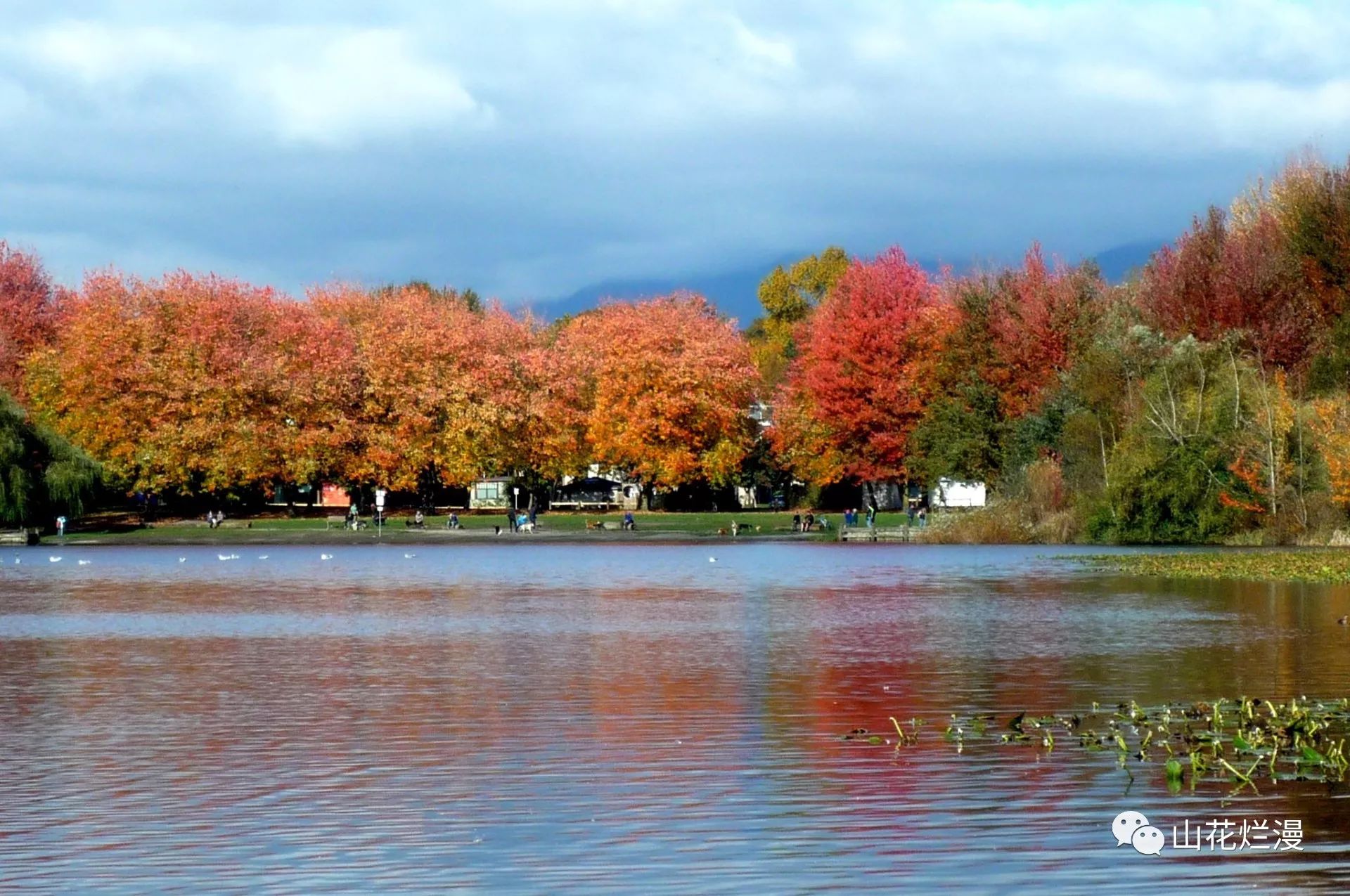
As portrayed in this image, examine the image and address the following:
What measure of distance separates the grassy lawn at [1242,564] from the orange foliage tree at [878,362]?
114 feet

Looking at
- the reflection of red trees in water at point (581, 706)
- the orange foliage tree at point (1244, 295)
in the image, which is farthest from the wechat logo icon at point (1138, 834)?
the orange foliage tree at point (1244, 295)

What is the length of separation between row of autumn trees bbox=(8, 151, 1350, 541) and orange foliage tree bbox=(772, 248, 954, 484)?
14 cm

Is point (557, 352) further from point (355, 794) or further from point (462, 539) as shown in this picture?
point (355, 794)

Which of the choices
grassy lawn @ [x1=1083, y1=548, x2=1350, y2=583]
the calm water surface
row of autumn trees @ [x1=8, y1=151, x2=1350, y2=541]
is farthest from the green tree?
the calm water surface

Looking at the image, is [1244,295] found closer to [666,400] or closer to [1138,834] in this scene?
[666,400]

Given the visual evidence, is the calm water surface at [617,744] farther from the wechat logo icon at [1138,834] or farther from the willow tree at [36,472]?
the willow tree at [36,472]

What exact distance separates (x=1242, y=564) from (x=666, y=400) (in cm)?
5316

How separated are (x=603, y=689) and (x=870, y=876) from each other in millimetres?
10510

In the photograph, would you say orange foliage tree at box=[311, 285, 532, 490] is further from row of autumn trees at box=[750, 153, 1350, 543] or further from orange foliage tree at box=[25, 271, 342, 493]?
row of autumn trees at box=[750, 153, 1350, 543]

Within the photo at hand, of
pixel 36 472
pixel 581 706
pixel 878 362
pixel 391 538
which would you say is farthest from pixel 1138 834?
pixel 878 362

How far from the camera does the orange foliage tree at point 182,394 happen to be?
293ft

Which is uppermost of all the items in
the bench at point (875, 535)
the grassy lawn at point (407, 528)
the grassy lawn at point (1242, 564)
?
the grassy lawn at point (407, 528)

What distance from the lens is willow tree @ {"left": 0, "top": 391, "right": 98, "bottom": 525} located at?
76.7m

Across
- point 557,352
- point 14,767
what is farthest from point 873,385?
point 14,767
